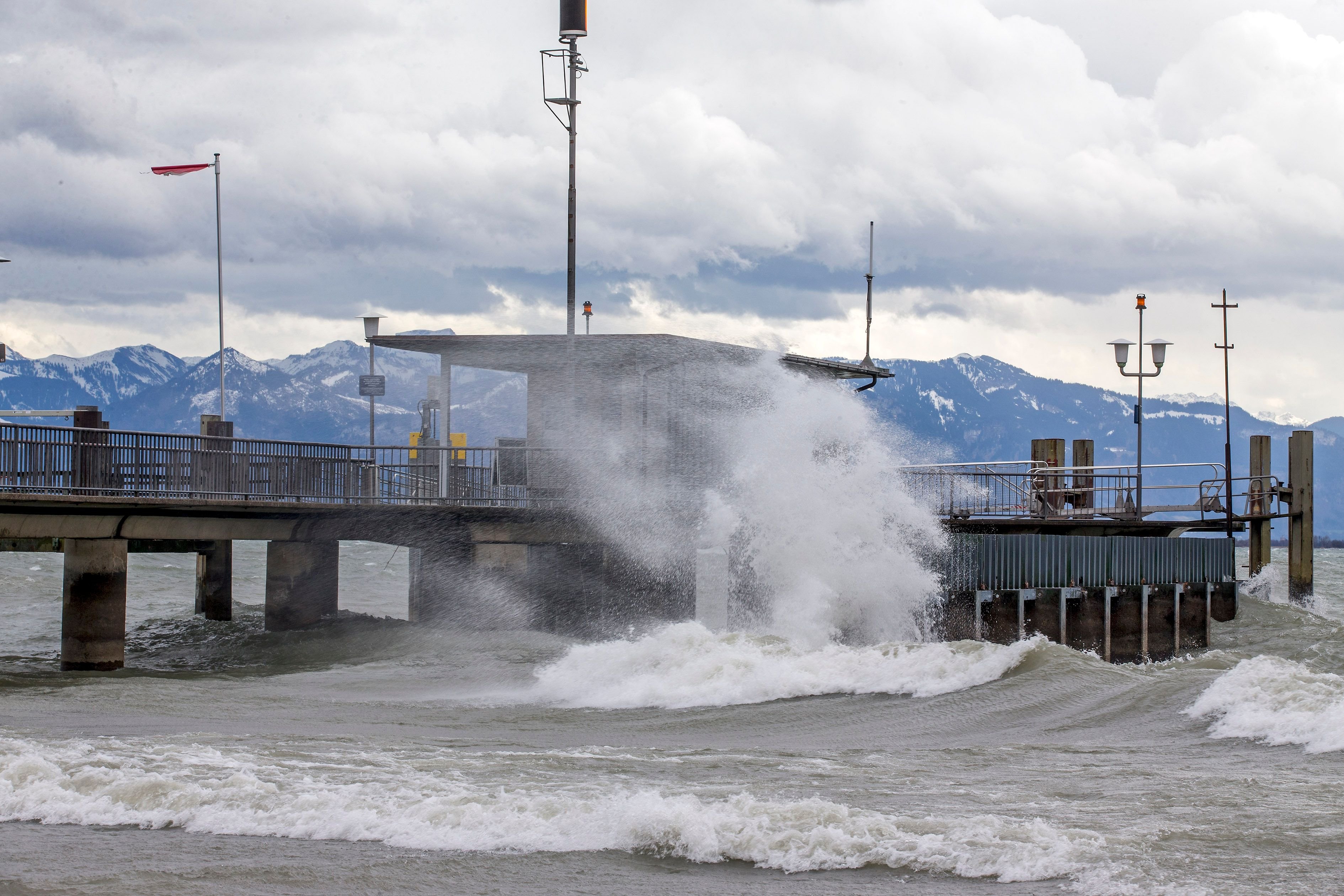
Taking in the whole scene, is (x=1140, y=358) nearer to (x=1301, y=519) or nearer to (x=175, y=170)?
(x=1301, y=519)

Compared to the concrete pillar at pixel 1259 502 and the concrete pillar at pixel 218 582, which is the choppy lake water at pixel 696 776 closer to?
the concrete pillar at pixel 218 582

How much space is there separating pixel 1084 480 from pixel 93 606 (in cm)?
2314

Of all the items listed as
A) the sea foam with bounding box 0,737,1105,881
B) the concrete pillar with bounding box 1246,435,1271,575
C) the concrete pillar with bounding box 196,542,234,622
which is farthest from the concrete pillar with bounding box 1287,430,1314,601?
the sea foam with bounding box 0,737,1105,881

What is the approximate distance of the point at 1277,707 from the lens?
43.8 ft

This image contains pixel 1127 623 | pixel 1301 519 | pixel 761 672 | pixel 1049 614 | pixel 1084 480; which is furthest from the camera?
pixel 1084 480

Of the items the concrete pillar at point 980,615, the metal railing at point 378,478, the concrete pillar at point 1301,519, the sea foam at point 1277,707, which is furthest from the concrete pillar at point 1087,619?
the sea foam at point 1277,707

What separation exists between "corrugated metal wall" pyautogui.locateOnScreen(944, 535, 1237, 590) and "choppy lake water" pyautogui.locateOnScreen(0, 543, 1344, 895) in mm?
5266

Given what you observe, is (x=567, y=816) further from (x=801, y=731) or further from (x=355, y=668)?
(x=355, y=668)

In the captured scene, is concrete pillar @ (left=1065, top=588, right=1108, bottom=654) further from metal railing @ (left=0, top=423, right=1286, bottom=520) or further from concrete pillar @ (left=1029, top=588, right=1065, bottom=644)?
metal railing @ (left=0, top=423, right=1286, bottom=520)

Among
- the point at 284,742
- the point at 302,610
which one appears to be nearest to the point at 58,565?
the point at 302,610

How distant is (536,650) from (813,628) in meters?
4.73

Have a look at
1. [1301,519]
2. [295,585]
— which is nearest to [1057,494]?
[1301,519]

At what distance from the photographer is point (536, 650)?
22953mm

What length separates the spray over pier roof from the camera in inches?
965
